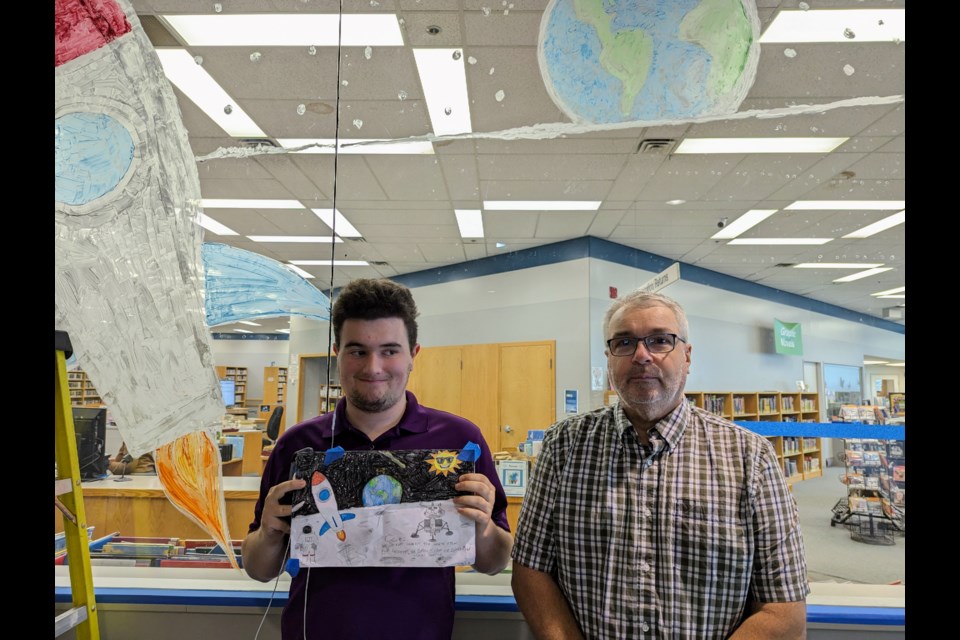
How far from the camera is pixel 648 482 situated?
4.10 feet

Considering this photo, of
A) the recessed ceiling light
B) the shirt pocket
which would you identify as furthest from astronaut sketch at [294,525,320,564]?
the recessed ceiling light

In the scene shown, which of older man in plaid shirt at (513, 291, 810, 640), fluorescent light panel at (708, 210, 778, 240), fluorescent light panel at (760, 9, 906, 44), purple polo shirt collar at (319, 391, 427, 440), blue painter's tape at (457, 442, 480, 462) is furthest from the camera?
fluorescent light panel at (708, 210, 778, 240)

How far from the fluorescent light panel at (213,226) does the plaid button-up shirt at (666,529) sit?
137 cm

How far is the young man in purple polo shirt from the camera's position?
1243 millimetres

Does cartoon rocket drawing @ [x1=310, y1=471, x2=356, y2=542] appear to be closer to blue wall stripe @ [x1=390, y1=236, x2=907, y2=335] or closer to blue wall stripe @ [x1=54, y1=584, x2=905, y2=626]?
blue wall stripe @ [x1=54, y1=584, x2=905, y2=626]

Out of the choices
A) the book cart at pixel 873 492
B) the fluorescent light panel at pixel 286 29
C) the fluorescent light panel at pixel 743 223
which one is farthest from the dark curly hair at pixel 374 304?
the book cart at pixel 873 492

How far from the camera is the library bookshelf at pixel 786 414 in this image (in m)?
1.87

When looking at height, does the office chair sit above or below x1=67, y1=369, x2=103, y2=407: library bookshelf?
below

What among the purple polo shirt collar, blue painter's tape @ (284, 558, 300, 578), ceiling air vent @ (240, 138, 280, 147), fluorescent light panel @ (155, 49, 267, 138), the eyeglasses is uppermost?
fluorescent light panel @ (155, 49, 267, 138)

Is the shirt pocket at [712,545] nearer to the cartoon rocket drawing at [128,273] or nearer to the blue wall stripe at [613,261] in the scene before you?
the blue wall stripe at [613,261]

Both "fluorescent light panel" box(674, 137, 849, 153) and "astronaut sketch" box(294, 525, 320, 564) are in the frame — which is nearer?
"astronaut sketch" box(294, 525, 320, 564)

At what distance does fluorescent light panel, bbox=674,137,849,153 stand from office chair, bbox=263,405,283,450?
5.69ft

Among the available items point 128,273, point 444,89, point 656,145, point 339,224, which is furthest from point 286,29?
point 656,145
